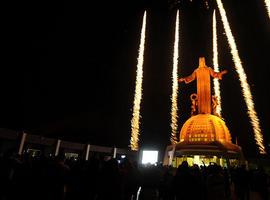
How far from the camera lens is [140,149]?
1970 inches

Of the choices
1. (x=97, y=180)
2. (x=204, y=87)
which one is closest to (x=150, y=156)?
(x=204, y=87)

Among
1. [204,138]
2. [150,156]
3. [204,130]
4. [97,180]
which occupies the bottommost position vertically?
[97,180]

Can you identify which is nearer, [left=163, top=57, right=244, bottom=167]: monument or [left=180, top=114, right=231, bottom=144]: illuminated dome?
[left=163, top=57, right=244, bottom=167]: monument

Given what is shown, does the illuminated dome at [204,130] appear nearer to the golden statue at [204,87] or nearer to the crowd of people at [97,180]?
the golden statue at [204,87]

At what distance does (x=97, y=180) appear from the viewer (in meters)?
8.84

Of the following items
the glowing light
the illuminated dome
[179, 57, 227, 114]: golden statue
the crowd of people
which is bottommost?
the crowd of people

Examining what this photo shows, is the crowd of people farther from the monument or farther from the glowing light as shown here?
the glowing light

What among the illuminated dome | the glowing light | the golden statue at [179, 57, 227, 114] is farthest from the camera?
the glowing light

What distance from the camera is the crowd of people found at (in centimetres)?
709

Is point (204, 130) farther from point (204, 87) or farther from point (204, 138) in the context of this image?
point (204, 87)

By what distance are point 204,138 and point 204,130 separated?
131 centimetres

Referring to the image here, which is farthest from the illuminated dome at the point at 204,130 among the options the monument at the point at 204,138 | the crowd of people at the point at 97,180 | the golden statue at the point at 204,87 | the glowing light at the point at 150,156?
the crowd of people at the point at 97,180

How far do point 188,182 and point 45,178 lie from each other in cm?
434

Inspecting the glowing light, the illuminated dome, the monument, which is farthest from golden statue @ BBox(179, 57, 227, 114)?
the glowing light
